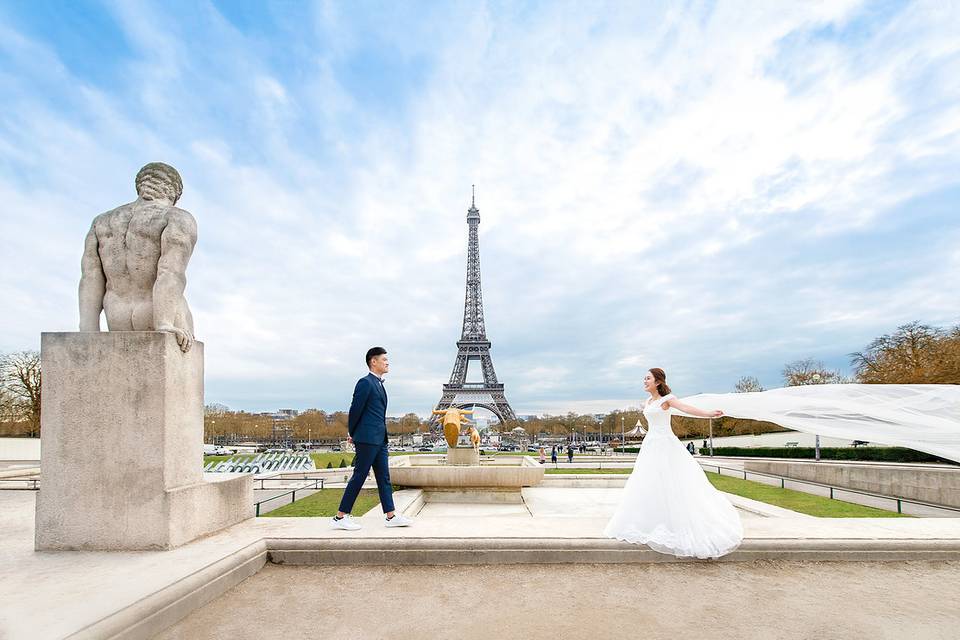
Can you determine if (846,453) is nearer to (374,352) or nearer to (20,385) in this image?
(374,352)

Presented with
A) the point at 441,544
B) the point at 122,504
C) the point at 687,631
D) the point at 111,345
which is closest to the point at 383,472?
the point at 441,544

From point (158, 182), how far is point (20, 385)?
51.5m

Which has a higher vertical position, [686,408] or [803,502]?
[686,408]

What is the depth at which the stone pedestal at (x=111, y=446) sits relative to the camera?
15.7 ft

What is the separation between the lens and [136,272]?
5.25 metres

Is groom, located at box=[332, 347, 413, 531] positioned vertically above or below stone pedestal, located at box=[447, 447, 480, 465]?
above

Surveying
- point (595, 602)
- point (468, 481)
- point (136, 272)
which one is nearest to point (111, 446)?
point (136, 272)

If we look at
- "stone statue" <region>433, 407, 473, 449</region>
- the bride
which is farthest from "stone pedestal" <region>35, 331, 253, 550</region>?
"stone statue" <region>433, 407, 473, 449</region>

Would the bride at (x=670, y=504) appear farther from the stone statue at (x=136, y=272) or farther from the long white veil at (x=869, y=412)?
the stone statue at (x=136, y=272)

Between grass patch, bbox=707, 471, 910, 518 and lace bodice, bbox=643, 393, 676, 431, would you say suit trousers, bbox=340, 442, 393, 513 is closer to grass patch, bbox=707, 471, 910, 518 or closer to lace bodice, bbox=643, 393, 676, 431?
lace bodice, bbox=643, 393, 676, 431

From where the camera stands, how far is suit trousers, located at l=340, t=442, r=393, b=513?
18.1ft

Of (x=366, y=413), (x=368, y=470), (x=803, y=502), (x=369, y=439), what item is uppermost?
(x=366, y=413)

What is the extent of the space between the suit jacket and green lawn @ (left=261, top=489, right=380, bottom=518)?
4282 millimetres

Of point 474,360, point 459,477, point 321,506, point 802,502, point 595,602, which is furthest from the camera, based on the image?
point 474,360
